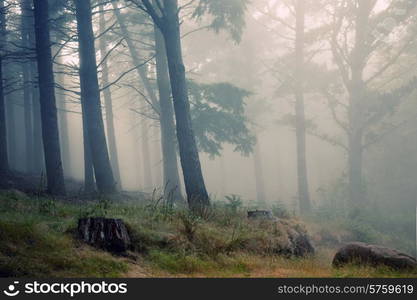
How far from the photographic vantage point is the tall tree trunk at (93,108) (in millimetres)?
12586

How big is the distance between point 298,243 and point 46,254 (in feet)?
16.8

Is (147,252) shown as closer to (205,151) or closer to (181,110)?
Answer: (181,110)

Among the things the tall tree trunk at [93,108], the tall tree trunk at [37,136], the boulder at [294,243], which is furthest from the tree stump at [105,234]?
the tall tree trunk at [37,136]

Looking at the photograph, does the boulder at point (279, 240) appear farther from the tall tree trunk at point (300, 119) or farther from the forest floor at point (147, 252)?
the tall tree trunk at point (300, 119)

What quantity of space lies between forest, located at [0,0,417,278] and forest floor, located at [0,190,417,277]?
0.08 feet

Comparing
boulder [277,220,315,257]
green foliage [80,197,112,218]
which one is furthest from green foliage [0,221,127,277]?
boulder [277,220,315,257]

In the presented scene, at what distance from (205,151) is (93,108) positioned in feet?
25.5

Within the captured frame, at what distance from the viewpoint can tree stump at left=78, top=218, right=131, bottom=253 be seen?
5.51 meters

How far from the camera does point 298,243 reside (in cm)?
791

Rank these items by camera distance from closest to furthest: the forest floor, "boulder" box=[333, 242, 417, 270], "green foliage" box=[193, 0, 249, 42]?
1. the forest floor
2. "boulder" box=[333, 242, 417, 270]
3. "green foliage" box=[193, 0, 249, 42]

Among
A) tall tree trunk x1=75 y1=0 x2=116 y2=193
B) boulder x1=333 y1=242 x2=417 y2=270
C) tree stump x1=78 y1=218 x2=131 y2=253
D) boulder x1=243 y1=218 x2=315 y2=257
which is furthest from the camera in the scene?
tall tree trunk x1=75 y1=0 x2=116 y2=193

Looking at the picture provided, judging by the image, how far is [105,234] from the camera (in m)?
5.60

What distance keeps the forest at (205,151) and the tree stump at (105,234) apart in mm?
17

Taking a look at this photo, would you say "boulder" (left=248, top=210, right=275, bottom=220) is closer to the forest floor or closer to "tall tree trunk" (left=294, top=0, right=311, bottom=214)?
the forest floor
